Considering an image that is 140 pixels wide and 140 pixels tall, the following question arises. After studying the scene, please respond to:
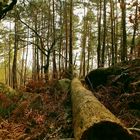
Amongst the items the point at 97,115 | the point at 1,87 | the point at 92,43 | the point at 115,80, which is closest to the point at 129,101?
the point at 115,80

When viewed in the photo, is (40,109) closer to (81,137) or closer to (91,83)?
(91,83)

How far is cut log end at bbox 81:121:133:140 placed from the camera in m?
4.61

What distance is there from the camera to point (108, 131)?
4.65 meters

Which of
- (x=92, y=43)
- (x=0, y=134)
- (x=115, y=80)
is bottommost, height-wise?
(x=0, y=134)

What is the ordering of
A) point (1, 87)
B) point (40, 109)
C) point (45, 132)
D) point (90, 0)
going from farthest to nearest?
point (90, 0) → point (1, 87) → point (40, 109) → point (45, 132)

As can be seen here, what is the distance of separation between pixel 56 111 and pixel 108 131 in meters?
3.73

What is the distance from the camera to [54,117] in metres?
7.93

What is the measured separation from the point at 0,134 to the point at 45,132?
1026 millimetres

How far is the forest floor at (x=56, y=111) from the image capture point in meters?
6.72

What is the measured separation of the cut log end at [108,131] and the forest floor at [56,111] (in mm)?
948

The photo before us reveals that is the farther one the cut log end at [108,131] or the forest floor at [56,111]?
the forest floor at [56,111]

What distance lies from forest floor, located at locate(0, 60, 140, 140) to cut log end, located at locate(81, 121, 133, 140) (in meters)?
0.95

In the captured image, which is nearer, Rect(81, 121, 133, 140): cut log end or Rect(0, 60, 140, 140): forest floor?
Rect(81, 121, 133, 140): cut log end

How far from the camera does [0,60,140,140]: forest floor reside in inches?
265
